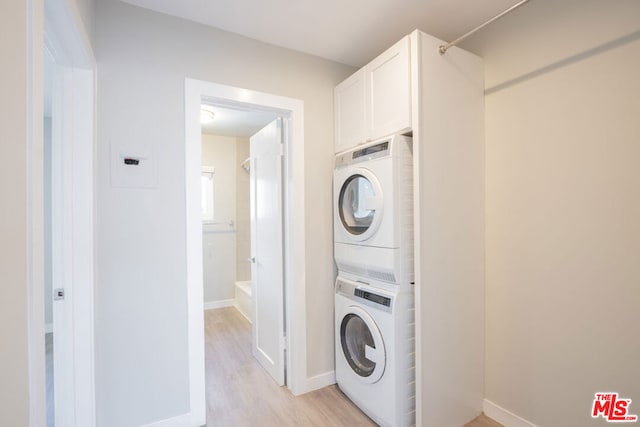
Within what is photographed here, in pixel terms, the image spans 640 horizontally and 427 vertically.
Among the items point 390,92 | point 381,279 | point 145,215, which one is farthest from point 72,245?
point 390,92

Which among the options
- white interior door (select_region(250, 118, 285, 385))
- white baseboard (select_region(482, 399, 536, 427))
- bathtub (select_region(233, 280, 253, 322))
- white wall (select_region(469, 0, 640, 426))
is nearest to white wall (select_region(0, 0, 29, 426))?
white interior door (select_region(250, 118, 285, 385))

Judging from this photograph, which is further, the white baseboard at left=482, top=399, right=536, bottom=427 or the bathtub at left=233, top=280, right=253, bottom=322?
the bathtub at left=233, top=280, right=253, bottom=322

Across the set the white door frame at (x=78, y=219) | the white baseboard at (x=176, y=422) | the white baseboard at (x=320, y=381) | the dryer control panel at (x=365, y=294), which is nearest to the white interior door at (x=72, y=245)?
the white door frame at (x=78, y=219)

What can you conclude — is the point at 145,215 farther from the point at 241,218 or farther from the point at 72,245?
the point at 241,218

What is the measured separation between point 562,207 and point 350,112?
141cm

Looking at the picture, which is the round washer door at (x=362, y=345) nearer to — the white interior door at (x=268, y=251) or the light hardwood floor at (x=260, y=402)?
the light hardwood floor at (x=260, y=402)

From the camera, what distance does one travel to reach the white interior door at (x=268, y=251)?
2.33 m

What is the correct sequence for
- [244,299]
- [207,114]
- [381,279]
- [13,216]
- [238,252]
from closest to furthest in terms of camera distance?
[13,216] → [381,279] → [207,114] → [244,299] → [238,252]

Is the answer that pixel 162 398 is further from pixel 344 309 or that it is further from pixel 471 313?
pixel 471 313

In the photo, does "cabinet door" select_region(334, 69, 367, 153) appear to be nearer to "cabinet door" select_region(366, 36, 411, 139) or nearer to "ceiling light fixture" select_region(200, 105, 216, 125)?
"cabinet door" select_region(366, 36, 411, 139)

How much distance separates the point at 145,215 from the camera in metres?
1.73

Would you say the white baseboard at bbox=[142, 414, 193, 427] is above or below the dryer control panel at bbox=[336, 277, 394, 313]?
below

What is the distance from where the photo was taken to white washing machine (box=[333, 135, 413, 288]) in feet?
5.63

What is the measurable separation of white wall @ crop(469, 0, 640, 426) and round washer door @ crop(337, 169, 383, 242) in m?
0.78
